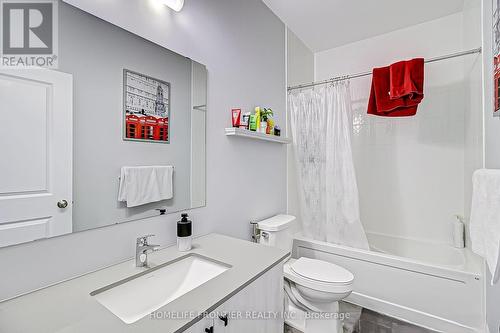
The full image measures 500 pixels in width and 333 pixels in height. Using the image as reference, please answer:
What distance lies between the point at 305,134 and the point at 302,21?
1.13 metres

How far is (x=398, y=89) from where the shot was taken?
6.15ft

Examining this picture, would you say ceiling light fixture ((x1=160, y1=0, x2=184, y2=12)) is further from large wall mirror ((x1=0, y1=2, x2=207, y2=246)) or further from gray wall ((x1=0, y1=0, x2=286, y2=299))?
large wall mirror ((x1=0, y1=2, x2=207, y2=246))

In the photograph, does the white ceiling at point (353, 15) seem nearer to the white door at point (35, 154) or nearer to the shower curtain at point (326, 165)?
the shower curtain at point (326, 165)

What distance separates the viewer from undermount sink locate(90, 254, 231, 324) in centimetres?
83

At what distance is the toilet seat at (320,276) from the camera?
141 cm

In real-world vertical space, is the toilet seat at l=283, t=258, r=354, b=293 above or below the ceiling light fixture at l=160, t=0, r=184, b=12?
below

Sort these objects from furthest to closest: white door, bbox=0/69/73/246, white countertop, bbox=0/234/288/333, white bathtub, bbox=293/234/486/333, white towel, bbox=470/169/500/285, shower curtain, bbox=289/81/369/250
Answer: shower curtain, bbox=289/81/369/250
white bathtub, bbox=293/234/486/333
white towel, bbox=470/169/500/285
white door, bbox=0/69/73/246
white countertop, bbox=0/234/288/333

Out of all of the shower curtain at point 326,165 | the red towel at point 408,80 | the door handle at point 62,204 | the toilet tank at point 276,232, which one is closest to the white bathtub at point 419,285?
the shower curtain at point 326,165

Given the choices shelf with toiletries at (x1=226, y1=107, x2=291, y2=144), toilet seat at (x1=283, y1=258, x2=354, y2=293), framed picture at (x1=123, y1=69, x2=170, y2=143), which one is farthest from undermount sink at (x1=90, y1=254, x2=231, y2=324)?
shelf with toiletries at (x1=226, y1=107, x2=291, y2=144)

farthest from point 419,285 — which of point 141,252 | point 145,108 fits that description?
point 145,108

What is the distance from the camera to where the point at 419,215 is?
237 cm

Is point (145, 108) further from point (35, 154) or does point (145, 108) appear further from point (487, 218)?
point (487, 218)

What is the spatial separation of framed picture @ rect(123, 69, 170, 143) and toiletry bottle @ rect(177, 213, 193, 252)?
435 mm

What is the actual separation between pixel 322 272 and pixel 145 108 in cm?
146
